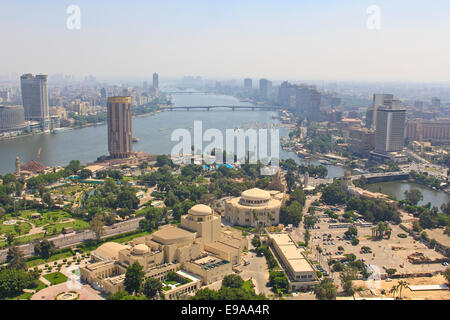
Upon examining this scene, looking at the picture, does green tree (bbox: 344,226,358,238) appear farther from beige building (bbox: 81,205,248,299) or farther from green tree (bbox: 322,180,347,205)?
green tree (bbox: 322,180,347,205)

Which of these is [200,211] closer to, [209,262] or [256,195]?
[209,262]

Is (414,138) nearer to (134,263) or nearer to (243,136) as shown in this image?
(243,136)

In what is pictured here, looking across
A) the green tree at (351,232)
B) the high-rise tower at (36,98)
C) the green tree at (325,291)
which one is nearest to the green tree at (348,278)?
the green tree at (325,291)

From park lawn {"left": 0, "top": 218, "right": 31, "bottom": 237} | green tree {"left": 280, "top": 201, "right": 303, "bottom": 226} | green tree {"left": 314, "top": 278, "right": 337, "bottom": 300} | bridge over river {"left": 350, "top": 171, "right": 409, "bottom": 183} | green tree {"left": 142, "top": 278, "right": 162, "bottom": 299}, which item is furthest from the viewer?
bridge over river {"left": 350, "top": 171, "right": 409, "bottom": 183}

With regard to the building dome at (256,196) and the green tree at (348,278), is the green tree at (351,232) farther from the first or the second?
the green tree at (348,278)

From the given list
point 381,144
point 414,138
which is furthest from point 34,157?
point 414,138

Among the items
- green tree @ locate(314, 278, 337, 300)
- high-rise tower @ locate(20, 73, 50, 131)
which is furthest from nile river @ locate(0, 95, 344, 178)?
green tree @ locate(314, 278, 337, 300)

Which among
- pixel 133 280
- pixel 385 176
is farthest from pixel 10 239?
pixel 385 176
